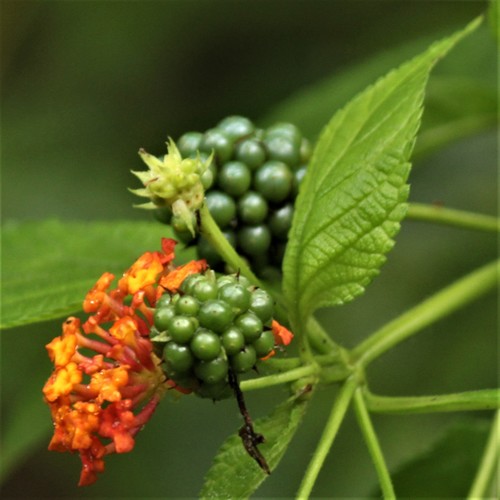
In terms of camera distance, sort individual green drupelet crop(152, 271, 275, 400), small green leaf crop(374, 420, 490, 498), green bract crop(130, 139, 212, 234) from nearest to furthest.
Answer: individual green drupelet crop(152, 271, 275, 400) < green bract crop(130, 139, 212, 234) < small green leaf crop(374, 420, 490, 498)

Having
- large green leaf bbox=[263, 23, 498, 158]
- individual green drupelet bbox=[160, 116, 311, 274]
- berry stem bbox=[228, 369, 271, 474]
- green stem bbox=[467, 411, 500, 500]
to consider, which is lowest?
green stem bbox=[467, 411, 500, 500]

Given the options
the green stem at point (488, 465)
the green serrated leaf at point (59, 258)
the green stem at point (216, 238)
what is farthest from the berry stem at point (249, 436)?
the green stem at point (488, 465)

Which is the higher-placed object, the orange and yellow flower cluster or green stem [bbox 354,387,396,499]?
the orange and yellow flower cluster

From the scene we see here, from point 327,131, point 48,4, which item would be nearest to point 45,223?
point 327,131

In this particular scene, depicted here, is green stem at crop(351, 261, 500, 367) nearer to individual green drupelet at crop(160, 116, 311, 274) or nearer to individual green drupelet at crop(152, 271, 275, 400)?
individual green drupelet at crop(160, 116, 311, 274)

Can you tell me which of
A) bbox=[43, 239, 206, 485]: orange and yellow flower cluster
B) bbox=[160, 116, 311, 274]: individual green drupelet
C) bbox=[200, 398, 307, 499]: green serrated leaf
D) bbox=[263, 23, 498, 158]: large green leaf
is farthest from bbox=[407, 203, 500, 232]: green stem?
bbox=[43, 239, 206, 485]: orange and yellow flower cluster

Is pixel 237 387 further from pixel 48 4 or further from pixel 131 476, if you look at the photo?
pixel 48 4
